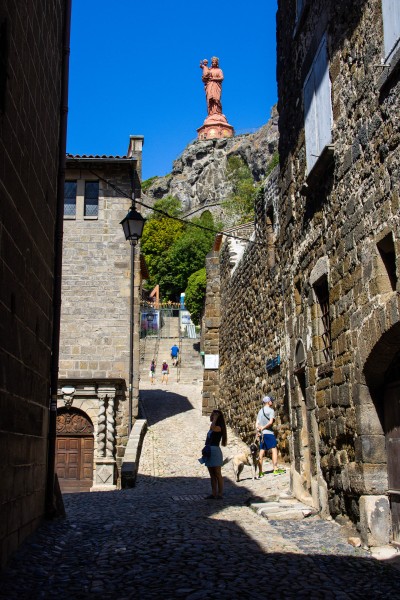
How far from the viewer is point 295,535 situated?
6402 mm

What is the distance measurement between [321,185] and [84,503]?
5.61m

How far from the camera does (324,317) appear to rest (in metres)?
8.05

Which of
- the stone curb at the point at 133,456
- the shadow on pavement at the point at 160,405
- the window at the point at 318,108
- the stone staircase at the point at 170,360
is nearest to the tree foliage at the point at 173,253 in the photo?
the stone staircase at the point at 170,360

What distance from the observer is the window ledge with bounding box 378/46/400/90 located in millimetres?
5266

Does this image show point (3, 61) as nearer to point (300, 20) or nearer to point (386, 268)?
point (386, 268)

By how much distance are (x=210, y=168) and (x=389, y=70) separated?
246 ft

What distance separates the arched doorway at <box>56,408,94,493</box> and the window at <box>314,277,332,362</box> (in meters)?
11.1

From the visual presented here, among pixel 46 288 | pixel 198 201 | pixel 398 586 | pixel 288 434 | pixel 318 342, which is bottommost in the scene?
pixel 398 586

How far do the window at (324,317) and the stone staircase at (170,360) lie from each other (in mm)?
22837

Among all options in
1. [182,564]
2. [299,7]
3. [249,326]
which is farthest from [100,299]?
[182,564]

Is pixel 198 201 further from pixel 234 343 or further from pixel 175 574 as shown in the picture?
pixel 175 574

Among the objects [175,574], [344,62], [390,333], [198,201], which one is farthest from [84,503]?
[198,201]

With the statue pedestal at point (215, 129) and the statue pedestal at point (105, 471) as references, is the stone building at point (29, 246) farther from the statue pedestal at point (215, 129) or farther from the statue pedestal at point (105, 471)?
the statue pedestal at point (215, 129)

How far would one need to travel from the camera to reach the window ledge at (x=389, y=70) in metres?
5.27
